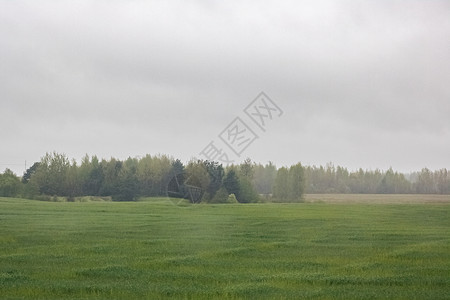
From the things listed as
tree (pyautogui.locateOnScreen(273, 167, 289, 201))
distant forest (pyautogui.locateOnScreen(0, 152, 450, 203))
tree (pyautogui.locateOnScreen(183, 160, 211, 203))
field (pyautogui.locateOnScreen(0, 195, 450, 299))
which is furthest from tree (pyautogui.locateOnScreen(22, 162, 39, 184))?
field (pyautogui.locateOnScreen(0, 195, 450, 299))

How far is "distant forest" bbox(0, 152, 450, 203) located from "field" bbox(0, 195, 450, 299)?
32.3m

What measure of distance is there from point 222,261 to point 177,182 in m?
51.9

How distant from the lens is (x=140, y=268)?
51.3 ft

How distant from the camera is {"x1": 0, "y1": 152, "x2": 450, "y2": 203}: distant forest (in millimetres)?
62938

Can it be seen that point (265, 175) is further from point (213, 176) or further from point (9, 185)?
point (9, 185)

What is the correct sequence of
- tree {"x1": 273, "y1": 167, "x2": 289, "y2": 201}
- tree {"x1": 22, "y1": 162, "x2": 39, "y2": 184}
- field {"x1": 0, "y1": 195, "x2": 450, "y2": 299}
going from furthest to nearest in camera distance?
tree {"x1": 22, "y1": 162, "x2": 39, "y2": 184}
tree {"x1": 273, "y1": 167, "x2": 289, "y2": 201}
field {"x1": 0, "y1": 195, "x2": 450, "y2": 299}

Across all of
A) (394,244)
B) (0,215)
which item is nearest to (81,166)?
(0,215)

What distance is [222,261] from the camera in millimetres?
17125

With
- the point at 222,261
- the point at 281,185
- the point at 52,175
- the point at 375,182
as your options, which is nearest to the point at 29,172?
the point at 52,175

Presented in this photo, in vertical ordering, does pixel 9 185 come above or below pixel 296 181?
below

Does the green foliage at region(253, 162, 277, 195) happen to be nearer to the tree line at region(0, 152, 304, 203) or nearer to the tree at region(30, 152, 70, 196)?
the tree line at region(0, 152, 304, 203)

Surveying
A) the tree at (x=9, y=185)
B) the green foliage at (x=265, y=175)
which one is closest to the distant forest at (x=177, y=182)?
the tree at (x=9, y=185)

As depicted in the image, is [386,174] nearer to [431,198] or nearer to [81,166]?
[431,198]

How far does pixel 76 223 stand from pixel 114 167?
139ft
